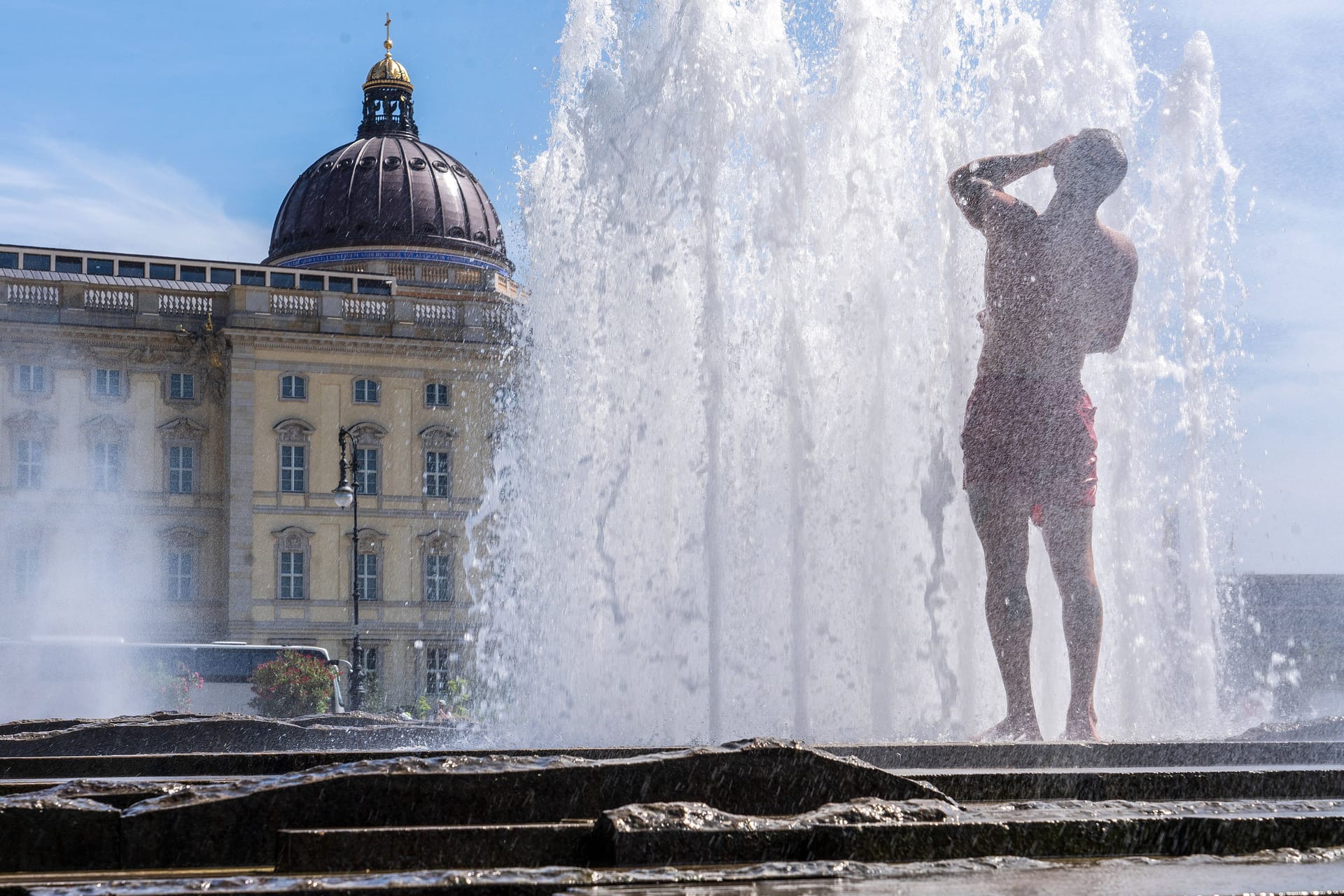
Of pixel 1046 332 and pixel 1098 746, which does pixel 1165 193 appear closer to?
pixel 1046 332

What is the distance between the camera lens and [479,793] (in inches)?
151

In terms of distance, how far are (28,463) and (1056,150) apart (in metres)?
40.5

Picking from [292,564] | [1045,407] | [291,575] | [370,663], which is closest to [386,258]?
[292,564]

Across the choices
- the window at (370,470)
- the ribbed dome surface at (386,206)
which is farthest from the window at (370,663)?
the ribbed dome surface at (386,206)

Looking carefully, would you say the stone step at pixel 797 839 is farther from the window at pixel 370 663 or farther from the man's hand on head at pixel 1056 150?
the window at pixel 370 663

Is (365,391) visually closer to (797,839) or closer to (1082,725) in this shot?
(1082,725)

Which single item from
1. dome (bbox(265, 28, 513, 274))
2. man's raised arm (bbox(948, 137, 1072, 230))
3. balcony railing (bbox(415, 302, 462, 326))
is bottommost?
man's raised arm (bbox(948, 137, 1072, 230))

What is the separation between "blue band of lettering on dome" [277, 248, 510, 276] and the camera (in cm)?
5722

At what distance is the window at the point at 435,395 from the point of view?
47.1m

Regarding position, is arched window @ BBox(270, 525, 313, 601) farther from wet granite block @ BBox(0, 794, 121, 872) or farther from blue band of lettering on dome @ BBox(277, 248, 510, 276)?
wet granite block @ BBox(0, 794, 121, 872)

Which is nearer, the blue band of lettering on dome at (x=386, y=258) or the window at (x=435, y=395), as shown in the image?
the window at (x=435, y=395)

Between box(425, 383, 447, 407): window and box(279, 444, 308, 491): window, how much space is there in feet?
11.6

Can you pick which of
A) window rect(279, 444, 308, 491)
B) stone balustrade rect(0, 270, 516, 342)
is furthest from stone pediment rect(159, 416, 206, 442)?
stone balustrade rect(0, 270, 516, 342)

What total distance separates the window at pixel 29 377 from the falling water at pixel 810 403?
34.8m
